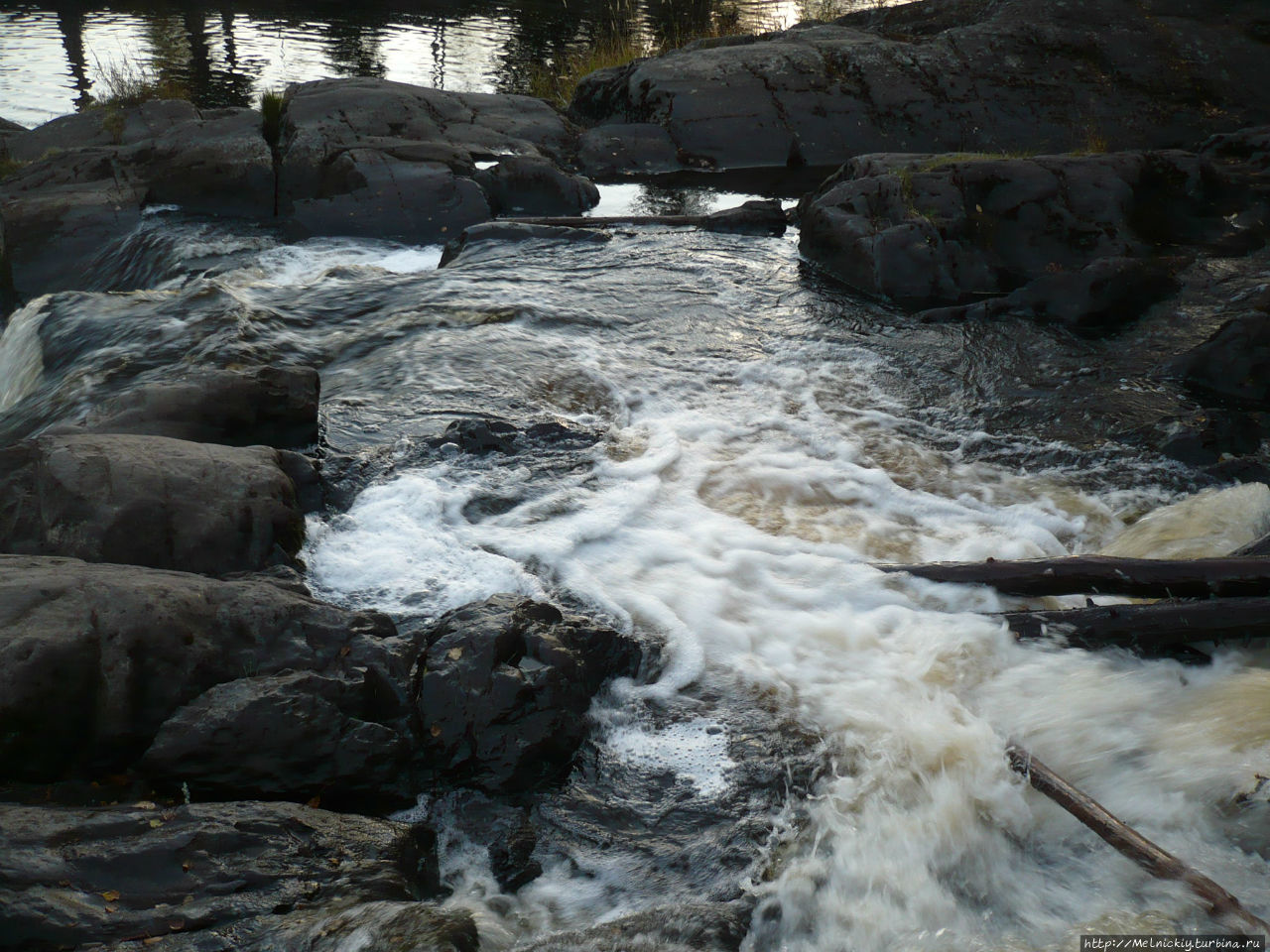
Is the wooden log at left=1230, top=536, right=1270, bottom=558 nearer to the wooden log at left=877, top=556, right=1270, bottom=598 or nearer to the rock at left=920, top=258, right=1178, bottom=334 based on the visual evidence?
the wooden log at left=877, top=556, right=1270, bottom=598

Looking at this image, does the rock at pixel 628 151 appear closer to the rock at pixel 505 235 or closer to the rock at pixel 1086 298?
the rock at pixel 505 235

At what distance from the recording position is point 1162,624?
179 inches

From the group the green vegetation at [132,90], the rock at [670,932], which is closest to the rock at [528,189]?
the green vegetation at [132,90]

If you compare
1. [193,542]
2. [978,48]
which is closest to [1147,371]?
[193,542]

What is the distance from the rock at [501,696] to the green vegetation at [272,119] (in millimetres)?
9714

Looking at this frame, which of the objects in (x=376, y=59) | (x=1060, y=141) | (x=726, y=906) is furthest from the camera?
(x=376, y=59)

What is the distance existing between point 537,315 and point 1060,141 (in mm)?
9261

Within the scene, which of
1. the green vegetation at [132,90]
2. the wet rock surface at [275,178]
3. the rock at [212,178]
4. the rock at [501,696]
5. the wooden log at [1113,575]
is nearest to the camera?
the rock at [501,696]

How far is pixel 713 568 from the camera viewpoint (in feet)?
17.7

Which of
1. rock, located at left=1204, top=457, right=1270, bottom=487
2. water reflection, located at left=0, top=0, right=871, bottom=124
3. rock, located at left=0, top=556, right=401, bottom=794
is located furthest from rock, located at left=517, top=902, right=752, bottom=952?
water reflection, located at left=0, top=0, right=871, bottom=124

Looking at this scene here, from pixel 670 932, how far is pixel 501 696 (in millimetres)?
1198

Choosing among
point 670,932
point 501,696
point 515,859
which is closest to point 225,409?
point 501,696

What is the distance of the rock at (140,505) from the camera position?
4441 mm

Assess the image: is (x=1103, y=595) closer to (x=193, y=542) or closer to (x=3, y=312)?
(x=193, y=542)
